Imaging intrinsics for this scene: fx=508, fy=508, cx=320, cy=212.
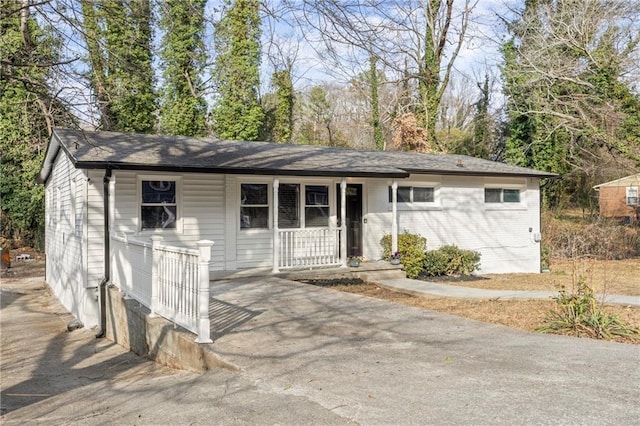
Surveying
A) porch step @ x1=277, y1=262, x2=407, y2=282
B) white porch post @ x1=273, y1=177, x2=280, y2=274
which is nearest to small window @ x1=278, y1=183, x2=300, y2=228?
white porch post @ x1=273, y1=177, x2=280, y2=274

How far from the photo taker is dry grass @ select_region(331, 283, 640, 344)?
719 cm

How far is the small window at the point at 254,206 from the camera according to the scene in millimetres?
11907

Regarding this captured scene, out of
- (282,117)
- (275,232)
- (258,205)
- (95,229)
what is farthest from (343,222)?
(282,117)

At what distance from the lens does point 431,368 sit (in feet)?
15.6

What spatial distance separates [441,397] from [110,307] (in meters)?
6.96

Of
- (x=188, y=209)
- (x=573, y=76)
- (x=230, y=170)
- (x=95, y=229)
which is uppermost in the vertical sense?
(x=573, y=76)

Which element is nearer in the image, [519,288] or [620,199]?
[519,288]

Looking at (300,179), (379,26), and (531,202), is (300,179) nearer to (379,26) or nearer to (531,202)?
(379,26)

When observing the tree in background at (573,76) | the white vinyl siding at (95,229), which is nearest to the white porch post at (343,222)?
the white vinyl siding at (95,229)

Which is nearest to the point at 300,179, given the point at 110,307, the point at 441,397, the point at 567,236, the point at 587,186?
the point at 110,307

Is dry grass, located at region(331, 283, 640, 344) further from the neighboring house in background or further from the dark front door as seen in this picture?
the neighboring house in background

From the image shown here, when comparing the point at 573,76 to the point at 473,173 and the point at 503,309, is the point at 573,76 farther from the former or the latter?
the point at 503,309

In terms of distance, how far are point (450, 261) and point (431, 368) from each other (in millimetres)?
9379

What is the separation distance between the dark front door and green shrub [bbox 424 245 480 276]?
1.88 meters
